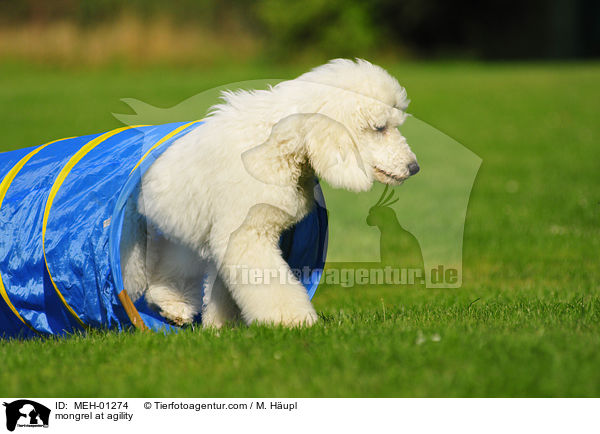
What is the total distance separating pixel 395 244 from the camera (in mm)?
8312

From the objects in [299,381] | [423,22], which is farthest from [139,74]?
[299,381]

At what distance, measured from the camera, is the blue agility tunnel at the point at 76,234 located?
15.4 feet

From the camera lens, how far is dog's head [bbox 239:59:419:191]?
14.1 feet

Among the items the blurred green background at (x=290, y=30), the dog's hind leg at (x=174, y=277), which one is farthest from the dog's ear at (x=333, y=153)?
the blurred green background at (x=290, y=30)

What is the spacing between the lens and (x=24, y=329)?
5148 mm

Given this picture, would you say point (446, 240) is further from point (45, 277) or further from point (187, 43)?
point (187, 43)

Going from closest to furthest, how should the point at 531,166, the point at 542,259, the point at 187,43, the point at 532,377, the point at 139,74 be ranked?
the point at 532,377, the point at 542,259, the point at 531,166, the point at 139,74, the point at 187,43

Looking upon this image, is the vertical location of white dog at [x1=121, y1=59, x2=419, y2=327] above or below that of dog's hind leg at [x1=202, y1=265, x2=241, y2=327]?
above

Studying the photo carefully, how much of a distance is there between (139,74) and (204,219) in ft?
87.0
